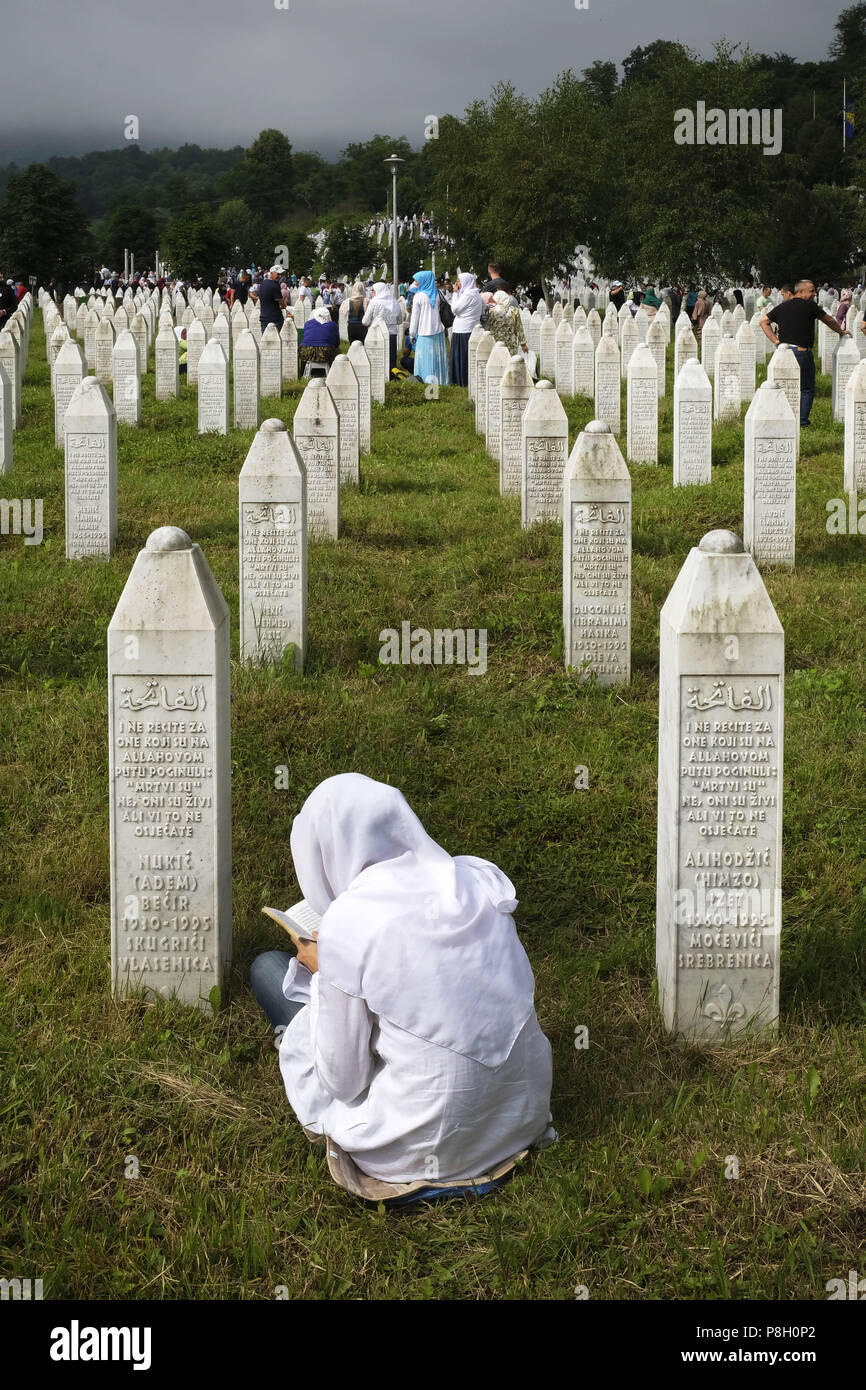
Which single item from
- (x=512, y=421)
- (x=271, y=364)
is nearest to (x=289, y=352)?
(x=271, y=364)

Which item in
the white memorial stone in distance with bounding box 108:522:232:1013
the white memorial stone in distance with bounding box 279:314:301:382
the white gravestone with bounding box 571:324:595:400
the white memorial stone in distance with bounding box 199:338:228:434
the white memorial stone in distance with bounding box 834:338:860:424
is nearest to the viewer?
the white memorial stone in distance with bounding box 108:522:232:1013

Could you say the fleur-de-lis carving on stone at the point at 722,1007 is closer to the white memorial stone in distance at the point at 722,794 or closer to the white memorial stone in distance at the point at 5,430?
the white memorial stone in distance at the point at 722,794


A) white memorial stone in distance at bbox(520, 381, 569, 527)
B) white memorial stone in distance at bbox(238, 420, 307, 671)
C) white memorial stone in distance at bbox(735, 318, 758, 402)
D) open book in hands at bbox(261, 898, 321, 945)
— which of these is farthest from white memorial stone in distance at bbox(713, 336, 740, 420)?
open book in hands at bbox(261, 898, 321, 945)

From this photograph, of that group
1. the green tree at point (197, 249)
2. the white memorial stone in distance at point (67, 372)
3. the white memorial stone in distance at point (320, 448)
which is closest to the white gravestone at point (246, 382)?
the white memorial stone in distance at point (67, 372)

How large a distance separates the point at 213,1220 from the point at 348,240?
51.4 m

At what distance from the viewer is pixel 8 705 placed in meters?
7.92

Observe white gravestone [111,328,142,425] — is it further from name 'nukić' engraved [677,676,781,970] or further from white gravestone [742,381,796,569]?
name 'nukić' engraved [677,676,781,970]

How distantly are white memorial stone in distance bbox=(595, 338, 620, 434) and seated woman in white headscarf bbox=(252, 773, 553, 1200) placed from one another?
42.9ft

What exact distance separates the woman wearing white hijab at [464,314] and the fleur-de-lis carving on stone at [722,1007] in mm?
17130

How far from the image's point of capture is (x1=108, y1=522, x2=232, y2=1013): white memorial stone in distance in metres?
5.15

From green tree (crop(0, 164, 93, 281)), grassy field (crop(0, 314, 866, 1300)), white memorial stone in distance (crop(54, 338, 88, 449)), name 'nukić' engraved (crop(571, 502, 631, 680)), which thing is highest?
green tree (crop(0, 164, 93, 281))

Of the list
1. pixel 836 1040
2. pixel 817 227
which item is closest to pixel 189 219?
pixel 817 227

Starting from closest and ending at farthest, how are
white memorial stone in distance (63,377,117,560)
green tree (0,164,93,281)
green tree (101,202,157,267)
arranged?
white memorial stone in distance (63,377,117,560) → green tree (0,164,93,281) → green tree (101,202,157,267)

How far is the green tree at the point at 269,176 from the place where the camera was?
10050 cm
